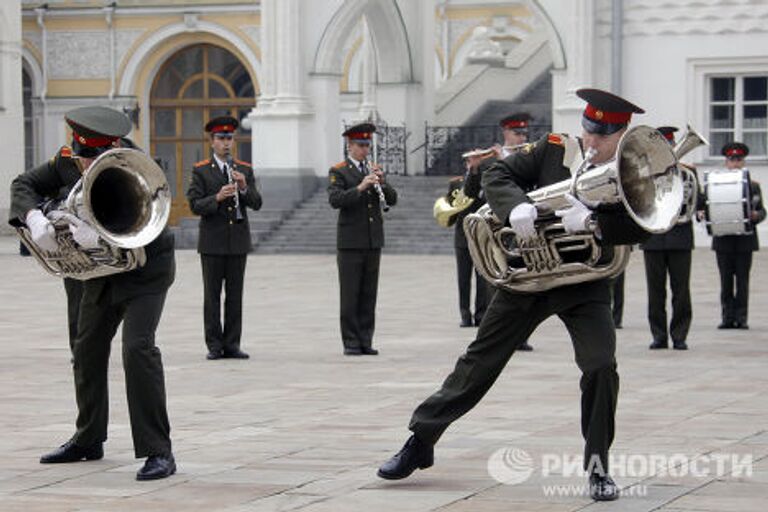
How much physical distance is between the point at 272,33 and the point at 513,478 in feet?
85.4

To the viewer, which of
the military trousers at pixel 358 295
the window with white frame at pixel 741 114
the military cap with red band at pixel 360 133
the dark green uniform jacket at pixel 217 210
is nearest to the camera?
the dark green uniform jacket at pixel 217 210

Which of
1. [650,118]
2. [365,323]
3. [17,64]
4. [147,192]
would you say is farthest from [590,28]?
[147,192]

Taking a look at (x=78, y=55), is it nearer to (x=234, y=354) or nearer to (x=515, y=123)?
(x=234, y=354)

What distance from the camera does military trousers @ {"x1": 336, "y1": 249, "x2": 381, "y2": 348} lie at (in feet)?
52.4

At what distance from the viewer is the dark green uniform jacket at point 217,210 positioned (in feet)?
51.9

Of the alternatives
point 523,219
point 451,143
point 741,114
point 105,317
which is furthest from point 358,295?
point 451,143

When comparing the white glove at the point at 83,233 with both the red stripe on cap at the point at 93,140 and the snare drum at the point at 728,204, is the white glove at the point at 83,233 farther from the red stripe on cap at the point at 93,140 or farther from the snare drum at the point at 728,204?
the snare drum at the point at 728,204

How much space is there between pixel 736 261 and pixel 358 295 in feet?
14.2

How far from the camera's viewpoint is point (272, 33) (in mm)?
34344

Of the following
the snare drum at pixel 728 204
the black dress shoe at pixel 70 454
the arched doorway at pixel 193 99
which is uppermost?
the arched doorway at pixel 193 99

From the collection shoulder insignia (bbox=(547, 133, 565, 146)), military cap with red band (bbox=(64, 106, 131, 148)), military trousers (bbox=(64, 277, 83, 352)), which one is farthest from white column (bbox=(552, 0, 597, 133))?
shoulder insignia (bbox=(547, 133, 565, 146))

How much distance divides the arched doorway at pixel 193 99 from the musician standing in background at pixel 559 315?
3759 centimetres

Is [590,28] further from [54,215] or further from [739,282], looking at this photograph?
[54,215]

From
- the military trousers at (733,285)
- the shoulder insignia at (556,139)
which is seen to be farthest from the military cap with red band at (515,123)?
the shoulder insignia at (556,139)
